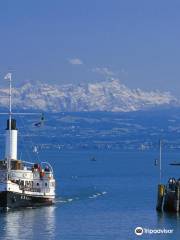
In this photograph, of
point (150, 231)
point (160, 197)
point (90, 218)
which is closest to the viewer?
point (150, 231)

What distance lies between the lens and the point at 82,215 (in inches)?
2707

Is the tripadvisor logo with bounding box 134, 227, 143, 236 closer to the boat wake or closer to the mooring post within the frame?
the mooring post

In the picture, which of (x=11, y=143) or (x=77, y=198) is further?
(x=77, y=198)

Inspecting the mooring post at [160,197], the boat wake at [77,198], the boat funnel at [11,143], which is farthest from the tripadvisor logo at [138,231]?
the boat wake at [77,198]

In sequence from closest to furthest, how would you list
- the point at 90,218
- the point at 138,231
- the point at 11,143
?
the point at 138,231, the point at 90,218, the point at 11,143

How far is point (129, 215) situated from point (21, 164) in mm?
8370

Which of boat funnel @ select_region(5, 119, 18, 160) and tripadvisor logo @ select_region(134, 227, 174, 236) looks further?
boat funnel @ select_region(5, 119, 18, 160)

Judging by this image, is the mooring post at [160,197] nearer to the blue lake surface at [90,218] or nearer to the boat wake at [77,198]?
the blue lake surface at [90,218]

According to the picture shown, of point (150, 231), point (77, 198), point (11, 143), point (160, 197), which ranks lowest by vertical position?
point (150, 231)

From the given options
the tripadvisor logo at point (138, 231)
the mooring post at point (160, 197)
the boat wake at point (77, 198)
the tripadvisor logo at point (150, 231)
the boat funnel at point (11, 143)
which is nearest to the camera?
the tripadvisor logo at point (138, 231)

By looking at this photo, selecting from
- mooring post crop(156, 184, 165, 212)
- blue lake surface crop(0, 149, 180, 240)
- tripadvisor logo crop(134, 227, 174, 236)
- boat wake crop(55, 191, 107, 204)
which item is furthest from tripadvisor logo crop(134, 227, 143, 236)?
boat wake crop(55, 191, 107, 204)

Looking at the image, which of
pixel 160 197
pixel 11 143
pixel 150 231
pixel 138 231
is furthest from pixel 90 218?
pixel 11 143

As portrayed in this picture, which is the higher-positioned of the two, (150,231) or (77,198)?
(77,198)

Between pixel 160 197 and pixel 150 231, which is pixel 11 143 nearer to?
pixel 160 197
